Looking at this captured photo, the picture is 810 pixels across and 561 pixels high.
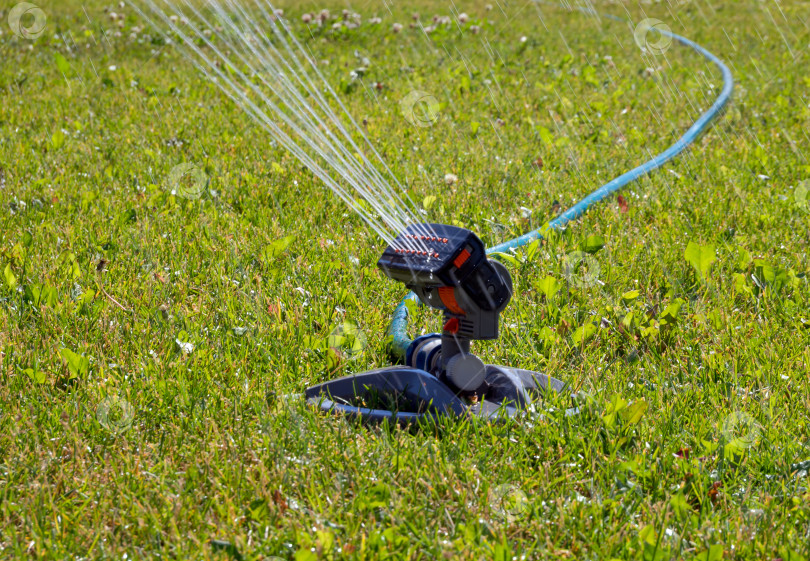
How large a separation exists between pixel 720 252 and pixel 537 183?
101 centimetres

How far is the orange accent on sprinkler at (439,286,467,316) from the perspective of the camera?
1.80 m

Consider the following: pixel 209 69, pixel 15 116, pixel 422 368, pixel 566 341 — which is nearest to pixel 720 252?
pixel 566 341

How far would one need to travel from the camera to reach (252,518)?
61.7 inches

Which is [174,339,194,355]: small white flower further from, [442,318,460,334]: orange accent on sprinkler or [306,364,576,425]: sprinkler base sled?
[442,318,460,334]: orange accent on sprinkler
